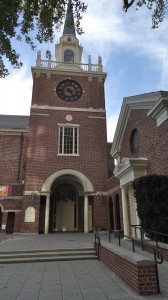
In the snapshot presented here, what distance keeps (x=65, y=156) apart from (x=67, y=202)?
5048 millimetres

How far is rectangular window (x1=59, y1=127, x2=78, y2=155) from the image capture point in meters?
20.9

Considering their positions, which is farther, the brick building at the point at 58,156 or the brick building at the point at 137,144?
the brick building at the point at 58,156

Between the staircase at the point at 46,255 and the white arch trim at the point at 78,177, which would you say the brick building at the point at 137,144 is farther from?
the staircase at the point at 46,255

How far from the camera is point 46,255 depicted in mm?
8742

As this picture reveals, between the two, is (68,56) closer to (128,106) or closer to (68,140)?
(68,140)

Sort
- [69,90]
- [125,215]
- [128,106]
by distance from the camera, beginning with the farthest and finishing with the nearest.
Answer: [69,90] < [128,106] < [125,215]

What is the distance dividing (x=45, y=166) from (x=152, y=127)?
35.3ft

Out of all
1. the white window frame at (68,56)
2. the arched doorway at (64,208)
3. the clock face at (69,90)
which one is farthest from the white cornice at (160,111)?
the white window frame at (68,56)

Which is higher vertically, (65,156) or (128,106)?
(128,106)

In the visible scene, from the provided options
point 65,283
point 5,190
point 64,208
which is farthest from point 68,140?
point 65,283

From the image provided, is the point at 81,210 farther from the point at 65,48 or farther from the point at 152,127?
the point at 65,48

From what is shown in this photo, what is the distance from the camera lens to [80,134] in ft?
69.8

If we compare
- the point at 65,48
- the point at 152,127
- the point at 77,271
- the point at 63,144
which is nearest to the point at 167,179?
the point at 152,127

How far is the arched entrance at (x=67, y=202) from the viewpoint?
19.7 metres
